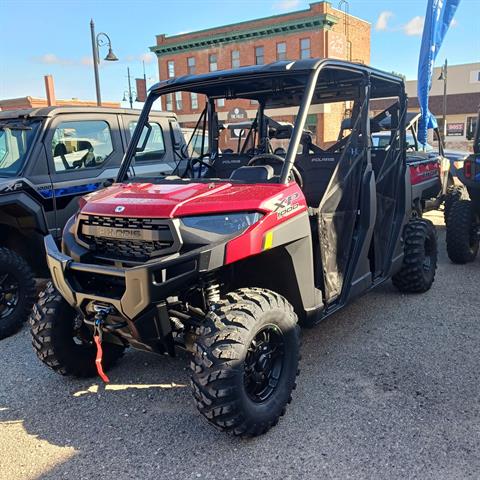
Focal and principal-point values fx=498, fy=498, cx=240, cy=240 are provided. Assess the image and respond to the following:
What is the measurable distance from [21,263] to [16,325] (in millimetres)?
614

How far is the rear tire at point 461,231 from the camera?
6570 mm

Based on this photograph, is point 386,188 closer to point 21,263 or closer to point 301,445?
point 301,445

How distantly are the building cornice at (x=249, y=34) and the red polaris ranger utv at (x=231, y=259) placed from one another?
2962 centimetres

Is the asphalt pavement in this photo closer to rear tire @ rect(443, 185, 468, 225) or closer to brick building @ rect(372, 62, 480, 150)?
rear tire @ rect(443, 185, 468, 225)

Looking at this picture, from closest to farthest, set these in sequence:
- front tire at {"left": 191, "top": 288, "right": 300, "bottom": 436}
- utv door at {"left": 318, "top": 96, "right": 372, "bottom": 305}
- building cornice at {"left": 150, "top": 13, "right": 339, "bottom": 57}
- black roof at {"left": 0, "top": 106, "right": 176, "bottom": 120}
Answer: front tire at {"left": 191, "top": 288, "right": 300, "bottom": 436} → utv door at {"left": 318, "top": 96, "right": 372, "bottom": 305} → black roof at {"left": 0, "top": 106, "right": 176, "bottom": 120} → building cornice at {"left": 150, "top": 13, "right": 339, "bottom": 57}

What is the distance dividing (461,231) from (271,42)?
98.4ft

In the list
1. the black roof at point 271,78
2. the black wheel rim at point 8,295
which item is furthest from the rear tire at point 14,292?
the black roof at point 271,78

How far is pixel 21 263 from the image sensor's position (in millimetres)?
4941

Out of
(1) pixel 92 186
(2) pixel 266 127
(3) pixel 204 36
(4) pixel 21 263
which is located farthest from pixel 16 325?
(3) pixel 204 36

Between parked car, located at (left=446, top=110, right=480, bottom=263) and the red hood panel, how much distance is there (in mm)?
4083

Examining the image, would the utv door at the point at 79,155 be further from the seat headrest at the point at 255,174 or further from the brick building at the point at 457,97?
the brick building at the point at 457,97

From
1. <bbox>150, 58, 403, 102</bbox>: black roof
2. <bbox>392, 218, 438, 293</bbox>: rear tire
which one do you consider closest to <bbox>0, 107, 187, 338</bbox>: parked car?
<bbox>150, 58, 403, 102</bbox>: black roof

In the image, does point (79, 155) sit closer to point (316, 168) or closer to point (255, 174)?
point (316, 168)

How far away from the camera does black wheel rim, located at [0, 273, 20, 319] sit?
4.91 meters
